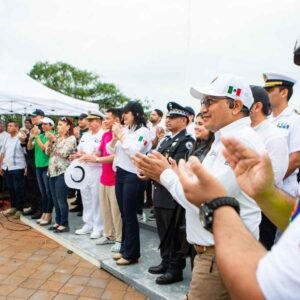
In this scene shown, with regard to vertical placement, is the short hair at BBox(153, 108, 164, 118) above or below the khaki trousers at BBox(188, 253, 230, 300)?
above

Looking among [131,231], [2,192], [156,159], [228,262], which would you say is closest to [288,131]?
[156,159]

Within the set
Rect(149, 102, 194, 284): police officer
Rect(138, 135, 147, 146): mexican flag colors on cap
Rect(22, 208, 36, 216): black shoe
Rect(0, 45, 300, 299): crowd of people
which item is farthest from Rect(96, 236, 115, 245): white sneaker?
Rect(22, 208, 36, 216): black shoe

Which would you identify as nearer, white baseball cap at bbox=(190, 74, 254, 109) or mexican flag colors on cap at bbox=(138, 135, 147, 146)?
white baseball cap at bbox=(190, 74, 254, 109)

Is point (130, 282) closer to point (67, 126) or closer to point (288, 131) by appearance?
point (288, 131)

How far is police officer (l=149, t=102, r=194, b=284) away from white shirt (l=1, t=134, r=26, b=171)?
377cm

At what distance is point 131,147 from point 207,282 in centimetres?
218

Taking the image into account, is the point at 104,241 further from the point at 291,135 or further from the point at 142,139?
the point at 291,135

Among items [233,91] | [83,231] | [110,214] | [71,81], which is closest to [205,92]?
[233,91]

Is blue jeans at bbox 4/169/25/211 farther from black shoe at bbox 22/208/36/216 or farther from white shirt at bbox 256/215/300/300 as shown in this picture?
white shirt at bbox 256/215/300/300

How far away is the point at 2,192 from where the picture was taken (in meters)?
8.23

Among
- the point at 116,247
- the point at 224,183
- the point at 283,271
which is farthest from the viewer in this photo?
the point at 116,247

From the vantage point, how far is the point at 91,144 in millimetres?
5152

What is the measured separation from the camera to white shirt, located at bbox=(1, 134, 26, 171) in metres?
6.48

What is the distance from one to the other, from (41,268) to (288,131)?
320cm
